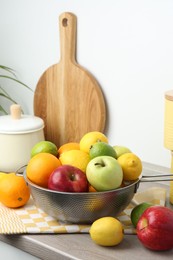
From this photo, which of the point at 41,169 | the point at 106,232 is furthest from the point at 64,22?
the point at 106,232

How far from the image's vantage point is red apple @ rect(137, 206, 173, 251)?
88cm

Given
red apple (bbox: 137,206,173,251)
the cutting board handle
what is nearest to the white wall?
the cutting board handle

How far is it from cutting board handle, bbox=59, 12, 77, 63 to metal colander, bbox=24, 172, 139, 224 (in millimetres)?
583

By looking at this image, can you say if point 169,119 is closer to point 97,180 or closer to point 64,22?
point 97,180

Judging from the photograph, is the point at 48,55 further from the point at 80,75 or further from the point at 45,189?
the point at 45,189

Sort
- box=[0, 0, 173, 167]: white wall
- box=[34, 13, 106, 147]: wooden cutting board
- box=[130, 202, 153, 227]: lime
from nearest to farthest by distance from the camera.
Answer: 1. box=[130, 202, 153, 227]: lime
2. box=[0, 0, 173, 167]: white wall
3. box=[34, 13, 106, 147]: wooden cutting board

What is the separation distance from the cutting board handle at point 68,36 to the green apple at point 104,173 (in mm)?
589

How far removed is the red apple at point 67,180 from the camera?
3.10ft

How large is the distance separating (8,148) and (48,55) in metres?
0.40

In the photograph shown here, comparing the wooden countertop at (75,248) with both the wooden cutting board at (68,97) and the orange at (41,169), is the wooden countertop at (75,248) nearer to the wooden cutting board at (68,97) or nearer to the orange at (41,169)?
the orange at (41,169)

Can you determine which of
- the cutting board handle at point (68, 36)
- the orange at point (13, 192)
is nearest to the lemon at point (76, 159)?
the orange at point (13, 192)

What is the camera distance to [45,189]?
3.14ft

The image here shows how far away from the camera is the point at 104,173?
931 mm

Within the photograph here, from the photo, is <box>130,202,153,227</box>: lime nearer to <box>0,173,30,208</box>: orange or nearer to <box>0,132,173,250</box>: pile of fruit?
<box>0,132,173,250</box>: pile of fruit
